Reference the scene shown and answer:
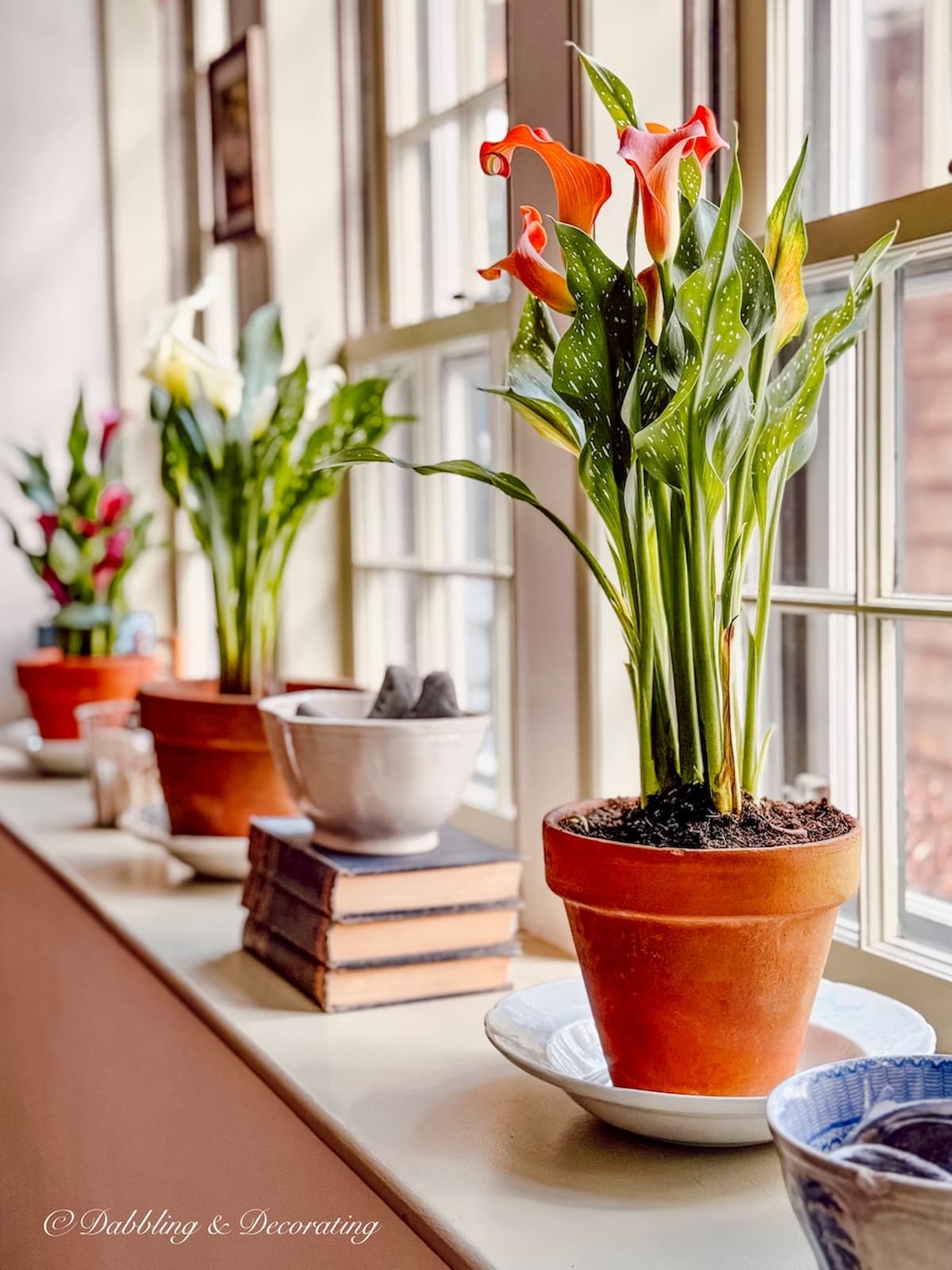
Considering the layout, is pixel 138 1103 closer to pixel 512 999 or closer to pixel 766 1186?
pixel 512 999

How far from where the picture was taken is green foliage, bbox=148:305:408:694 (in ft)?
5.91

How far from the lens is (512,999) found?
1.14m

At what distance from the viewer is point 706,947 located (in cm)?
91

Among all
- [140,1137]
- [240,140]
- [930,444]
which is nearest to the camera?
[140,1137]

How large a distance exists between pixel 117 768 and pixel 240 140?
3.47 ft

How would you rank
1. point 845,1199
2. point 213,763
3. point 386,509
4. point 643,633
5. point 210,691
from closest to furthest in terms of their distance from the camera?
point 845,1199 → point 643,633 → point 213,763 → point 210,691 → point 386,509

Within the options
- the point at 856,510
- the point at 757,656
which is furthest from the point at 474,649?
the point at 757,656

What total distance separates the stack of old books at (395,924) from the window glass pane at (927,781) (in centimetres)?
36

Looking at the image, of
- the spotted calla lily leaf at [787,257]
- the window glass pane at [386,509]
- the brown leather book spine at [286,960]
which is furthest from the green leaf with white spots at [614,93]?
the window glass pane at [386,509]

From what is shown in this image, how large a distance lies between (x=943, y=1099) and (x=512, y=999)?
456 millimetres

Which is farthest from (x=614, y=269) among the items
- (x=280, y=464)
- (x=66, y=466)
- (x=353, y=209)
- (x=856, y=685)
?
(x=66, y=466)

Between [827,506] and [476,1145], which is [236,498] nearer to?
[827,506]

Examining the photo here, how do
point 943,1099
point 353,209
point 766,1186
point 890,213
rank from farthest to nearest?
point 353,209 → point 890,213 → point 766,1186 → point 943,1099

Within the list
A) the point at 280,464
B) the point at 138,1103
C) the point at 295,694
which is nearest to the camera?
the point at 138,1103
